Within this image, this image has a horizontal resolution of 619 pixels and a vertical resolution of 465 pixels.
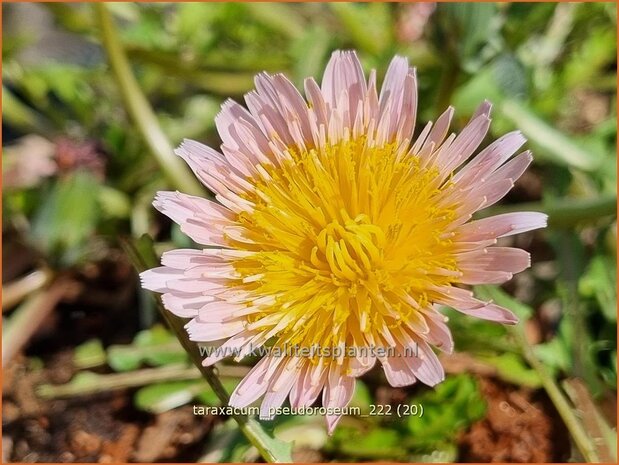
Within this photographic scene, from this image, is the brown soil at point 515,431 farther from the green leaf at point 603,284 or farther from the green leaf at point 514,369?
the green leaf at point 603,284

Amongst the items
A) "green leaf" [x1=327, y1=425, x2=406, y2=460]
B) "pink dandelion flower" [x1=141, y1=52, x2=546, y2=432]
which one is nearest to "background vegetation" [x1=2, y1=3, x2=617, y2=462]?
"green leaf" [x1=327, y1=425, x2=406, y2=460]

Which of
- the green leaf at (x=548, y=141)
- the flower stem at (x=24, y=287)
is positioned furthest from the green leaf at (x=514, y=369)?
the flower stem at (x=24, y=287)

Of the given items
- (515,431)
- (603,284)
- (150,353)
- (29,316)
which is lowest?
(515,431)

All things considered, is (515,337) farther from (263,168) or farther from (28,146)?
(28,146)

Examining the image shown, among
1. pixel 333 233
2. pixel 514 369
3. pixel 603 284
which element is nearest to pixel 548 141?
pixel 603 284

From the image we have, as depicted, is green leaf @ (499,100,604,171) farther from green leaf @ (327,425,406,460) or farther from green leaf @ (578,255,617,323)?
green leaf @ (327,425,406,460)

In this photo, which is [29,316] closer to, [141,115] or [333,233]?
[141,115]

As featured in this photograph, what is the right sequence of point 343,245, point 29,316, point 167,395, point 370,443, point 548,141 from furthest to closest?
1. point 29,316
2. point 548,141
3. point 167,395
4. point 370,443
5. point 343,245
